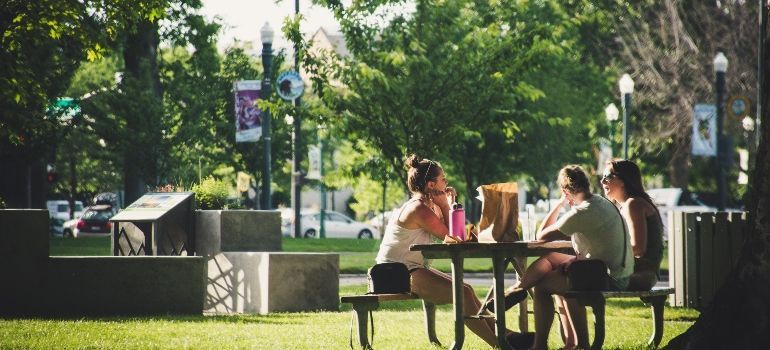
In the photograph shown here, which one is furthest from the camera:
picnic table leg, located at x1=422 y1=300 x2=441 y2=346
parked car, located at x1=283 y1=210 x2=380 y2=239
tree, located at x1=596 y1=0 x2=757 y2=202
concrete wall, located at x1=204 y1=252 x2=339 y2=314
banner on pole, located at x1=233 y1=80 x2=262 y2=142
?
parked car, located at x1=283 y1=210 x2=380 y2=239

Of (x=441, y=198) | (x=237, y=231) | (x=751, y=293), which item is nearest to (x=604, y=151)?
(x=237, y=231)

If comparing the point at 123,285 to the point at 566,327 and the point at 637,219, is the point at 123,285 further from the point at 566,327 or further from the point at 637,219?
the point at 637,219

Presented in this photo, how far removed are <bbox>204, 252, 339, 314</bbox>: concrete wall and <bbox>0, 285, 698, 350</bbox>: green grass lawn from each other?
345 millimetres

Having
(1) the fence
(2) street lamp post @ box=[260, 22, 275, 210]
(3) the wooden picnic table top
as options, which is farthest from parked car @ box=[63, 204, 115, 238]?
(3) the wooden picnic table top

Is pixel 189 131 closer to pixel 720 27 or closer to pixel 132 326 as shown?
pixel 720 27

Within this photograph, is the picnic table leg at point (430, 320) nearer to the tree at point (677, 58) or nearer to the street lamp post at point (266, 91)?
the street lamp post at point (266, 91)

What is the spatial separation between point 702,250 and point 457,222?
5.87 meters

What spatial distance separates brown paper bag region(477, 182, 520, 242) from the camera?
30.5ft

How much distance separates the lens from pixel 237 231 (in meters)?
15.0

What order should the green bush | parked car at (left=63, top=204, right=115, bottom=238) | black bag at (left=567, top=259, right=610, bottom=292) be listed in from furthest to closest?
parked car at (left=63, top=204, right=115, bottom=238) → the green bush → black bag at (left=567, top=259, right=610, bottom=292)

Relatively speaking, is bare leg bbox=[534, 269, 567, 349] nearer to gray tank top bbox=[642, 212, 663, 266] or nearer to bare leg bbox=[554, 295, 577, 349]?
bare leg bbox=[554, 295, 577, 349]

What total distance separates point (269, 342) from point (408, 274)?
61.6 inches

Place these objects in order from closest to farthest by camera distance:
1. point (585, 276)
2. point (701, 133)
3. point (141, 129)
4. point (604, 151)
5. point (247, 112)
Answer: point (585, 276) → point (247, 112) → point (701, 133) → point (141, 129) → point (604, 151)

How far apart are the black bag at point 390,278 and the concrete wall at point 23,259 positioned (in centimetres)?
481
